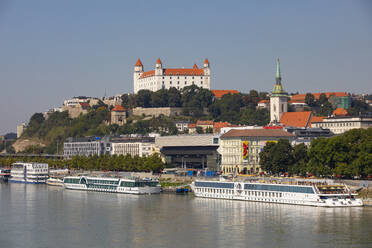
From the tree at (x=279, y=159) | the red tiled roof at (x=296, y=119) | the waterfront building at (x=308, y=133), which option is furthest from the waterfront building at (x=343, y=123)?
the tree at (x=279, y=159)

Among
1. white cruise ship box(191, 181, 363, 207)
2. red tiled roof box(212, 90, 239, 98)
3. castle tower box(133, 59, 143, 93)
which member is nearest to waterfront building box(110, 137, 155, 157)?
red tiled roof box(212, 90, 239, 98)

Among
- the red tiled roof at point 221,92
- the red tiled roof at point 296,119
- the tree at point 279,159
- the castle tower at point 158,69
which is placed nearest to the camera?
the tree at point 279,159

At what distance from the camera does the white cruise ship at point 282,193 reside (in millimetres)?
49281

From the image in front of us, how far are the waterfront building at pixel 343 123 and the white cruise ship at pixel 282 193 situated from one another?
41.3 metres

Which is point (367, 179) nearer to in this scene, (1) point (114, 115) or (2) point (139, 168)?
(2) point (139, 168)

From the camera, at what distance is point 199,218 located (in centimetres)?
4591

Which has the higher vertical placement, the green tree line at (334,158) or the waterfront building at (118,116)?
the waterfront building at (118,116)

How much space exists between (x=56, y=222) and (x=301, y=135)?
1833 inches

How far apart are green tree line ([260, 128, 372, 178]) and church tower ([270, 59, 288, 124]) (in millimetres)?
45535

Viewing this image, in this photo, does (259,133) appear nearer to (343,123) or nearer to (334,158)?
(343,123)

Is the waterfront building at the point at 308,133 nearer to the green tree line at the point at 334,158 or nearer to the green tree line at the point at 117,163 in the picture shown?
the green tree line at the point at 334,158

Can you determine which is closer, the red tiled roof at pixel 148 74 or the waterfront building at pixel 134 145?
the waterfront building at pixel 134 145

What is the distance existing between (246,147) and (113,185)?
60.1 ft

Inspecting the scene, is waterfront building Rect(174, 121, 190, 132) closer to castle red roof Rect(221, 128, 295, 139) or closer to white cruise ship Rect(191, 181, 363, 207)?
castle red roof Rect(221, 128, 295, 139)
